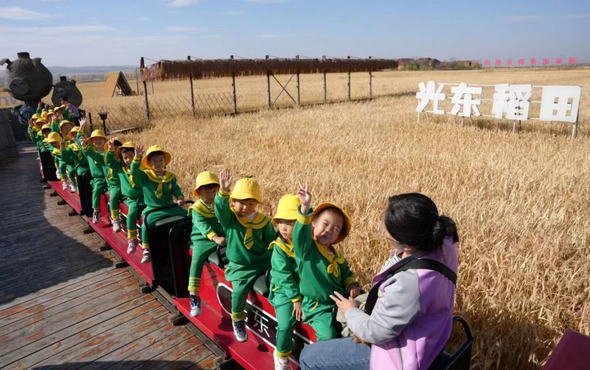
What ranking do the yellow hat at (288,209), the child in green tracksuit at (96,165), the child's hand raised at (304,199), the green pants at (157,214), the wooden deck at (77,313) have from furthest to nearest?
1. the child in green tracksuit at (96,165)
2. the green pants at (157,214)
3. the wooden deck at (77,313)
4. the yellow hat at (288,209)
5. the child's hand raised at (304,199)

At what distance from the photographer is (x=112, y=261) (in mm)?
5340

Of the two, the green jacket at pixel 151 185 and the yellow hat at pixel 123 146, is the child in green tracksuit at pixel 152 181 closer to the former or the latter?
the green jacket at pixel 151 185

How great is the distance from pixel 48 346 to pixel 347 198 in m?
3.89

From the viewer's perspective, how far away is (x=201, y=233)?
11.5 ft

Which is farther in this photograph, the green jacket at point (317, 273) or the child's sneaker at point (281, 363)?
the child's sneaker at point (281, 363)

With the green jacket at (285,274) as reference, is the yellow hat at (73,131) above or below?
above

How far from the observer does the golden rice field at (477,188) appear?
315cm

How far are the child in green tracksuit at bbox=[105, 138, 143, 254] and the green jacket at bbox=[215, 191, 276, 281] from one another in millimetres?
2085

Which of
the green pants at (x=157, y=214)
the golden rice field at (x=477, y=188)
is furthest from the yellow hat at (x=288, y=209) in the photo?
the green pants at (x=157, y=214)

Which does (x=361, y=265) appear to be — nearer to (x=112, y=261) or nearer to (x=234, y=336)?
(x=234, y=336)

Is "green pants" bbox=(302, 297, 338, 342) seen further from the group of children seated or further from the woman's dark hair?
the woman's dark hair

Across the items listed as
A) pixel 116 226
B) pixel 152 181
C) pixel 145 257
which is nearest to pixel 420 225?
pixel 152 181

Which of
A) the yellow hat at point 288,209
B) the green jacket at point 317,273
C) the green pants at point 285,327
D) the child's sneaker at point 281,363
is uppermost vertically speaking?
the yellow hat at point 288,209

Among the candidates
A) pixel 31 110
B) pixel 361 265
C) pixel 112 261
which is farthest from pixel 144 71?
pixel 361 265
